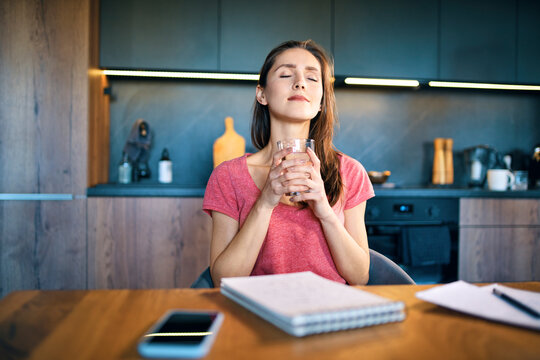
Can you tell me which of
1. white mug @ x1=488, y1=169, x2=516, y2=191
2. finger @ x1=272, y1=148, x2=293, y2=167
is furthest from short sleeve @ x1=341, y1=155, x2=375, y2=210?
white mug @ x1=488, y1=169, x2=516, y2=191

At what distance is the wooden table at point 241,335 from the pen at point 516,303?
39 mm

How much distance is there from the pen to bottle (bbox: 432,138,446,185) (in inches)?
86.1

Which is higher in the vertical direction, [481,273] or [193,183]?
[193,183]

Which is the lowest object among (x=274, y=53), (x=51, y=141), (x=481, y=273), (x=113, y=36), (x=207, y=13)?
(x=481, y=273)

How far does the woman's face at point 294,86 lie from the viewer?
117cm

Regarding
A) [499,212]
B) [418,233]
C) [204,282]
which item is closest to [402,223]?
[418,233]

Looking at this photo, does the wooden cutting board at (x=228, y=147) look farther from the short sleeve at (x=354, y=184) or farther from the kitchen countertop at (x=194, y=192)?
the short sleeve at (x=354, y=184)

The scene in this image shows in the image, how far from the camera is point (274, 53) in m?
1.28

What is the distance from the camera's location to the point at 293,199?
926mm

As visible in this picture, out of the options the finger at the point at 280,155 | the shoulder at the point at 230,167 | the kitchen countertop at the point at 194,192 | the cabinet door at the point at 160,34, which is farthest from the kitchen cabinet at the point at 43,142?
the finger at the point at 280,155

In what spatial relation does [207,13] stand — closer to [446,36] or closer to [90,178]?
[90,178]

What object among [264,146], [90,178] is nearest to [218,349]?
[264,146]

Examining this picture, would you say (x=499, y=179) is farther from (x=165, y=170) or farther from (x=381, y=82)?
(x=165, y=170)

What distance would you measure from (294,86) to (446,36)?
1836 mm
